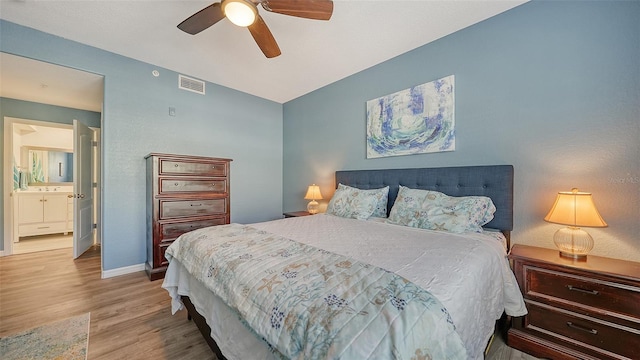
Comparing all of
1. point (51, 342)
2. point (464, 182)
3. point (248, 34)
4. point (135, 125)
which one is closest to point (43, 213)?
point (135, 125)

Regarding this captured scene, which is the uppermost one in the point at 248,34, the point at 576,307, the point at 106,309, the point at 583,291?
the point at 248,34

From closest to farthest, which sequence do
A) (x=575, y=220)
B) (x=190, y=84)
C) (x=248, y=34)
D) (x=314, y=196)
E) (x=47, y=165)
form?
(x=575, y=220), (x=248, y=34), (x=190, y=84), (x=314, y=196), (x=47, y=165)

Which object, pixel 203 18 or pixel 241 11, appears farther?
pixel 203 18

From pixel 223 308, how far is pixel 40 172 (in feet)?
22.1

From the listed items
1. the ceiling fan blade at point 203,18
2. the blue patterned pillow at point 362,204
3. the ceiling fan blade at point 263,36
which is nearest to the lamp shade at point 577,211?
the blue patterned pillow at point 362,204

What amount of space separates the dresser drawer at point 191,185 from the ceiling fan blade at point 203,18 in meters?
1.76

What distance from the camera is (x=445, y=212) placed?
1972mm

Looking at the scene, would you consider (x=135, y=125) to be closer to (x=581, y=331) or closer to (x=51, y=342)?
(x=51, y=342)

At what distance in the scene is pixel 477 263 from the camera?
1.24m

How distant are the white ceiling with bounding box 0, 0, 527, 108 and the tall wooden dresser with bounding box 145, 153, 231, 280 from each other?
4.22 feet

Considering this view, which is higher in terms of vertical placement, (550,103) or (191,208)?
(550,103)

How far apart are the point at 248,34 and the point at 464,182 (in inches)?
106

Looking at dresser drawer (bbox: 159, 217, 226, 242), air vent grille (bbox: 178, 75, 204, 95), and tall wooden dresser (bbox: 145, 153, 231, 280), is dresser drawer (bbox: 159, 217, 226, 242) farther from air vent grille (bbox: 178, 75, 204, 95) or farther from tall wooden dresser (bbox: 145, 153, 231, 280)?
air vent grille (bbox: 178, 75, 204, 95)

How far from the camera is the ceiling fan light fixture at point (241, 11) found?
5.12ft
